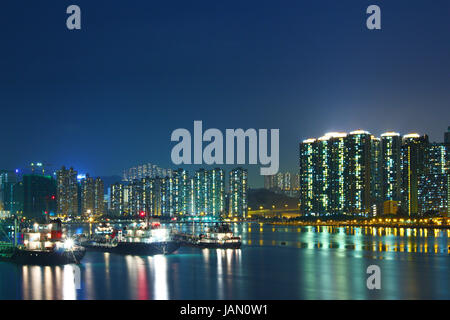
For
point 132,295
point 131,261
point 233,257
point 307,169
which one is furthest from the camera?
point 307,169

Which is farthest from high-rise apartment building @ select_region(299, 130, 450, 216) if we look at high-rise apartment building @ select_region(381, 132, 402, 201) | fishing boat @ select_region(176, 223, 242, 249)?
fishing boat @ select_region(176, 223, 242, 249)

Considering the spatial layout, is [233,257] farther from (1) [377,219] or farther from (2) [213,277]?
(1) [377,219]

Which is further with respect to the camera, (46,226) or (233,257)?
(233,257)

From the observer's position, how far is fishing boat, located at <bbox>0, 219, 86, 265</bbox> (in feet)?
164

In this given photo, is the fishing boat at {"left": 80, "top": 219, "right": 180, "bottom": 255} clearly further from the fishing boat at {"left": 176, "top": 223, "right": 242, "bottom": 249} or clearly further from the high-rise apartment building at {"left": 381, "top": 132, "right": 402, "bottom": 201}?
the high-rise apartment building at {"left": 381, "top": 132, "right": 402, "bottom": 201}

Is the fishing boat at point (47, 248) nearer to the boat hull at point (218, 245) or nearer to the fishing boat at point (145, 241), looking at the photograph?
the fishing boat at point (145, 241)

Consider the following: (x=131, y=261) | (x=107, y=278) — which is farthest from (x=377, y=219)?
(x=107, y=278)

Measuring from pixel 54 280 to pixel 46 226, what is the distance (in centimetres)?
876

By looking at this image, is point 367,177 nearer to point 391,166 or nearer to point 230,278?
point 391,166

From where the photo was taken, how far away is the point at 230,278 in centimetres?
4694

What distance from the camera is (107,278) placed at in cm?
4538

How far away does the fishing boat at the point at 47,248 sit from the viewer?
164ft

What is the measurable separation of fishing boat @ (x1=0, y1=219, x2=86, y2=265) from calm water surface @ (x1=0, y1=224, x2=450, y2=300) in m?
0.98

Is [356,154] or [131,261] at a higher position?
[356,154]
